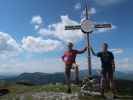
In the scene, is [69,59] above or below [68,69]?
above

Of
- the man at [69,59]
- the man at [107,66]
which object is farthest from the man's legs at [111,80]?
the man at [69,59]

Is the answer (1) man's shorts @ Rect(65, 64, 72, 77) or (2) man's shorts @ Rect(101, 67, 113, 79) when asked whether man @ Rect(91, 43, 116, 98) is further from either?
(1) man's shorts @ Rect(65, 64, 72, 77)

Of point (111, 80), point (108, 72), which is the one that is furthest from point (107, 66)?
point (111, 80)

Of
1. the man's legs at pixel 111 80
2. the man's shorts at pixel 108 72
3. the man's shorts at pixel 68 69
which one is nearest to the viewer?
the man's legs at pixel 111 80

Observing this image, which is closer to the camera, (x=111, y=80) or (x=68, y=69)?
(x=111, y=80)

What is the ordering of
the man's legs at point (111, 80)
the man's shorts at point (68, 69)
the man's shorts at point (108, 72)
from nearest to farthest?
the man's legs at point (111, 80) → the man's shorts at point (108, 72) → the man's shorts at point (68, 69)

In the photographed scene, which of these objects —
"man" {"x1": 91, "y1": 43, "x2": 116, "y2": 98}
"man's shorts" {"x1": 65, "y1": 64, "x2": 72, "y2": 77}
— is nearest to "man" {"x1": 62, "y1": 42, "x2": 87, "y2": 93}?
"man's shorts" {"x1": 65, "y1": 64, "x2": 72, "y2": 77}

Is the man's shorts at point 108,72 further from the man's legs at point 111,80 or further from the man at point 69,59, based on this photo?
the man at point 69,59

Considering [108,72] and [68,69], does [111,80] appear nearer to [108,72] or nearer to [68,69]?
[108,72]

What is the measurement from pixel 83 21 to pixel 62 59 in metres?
4.49

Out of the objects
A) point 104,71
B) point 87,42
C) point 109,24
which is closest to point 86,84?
point 104,71

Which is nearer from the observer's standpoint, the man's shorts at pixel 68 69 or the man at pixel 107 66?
the man at pixel 107 66

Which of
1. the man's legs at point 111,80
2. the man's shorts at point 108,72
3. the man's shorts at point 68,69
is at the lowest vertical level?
the man's legs at point 111,80

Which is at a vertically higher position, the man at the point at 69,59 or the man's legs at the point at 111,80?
the man at the point at 69,59
